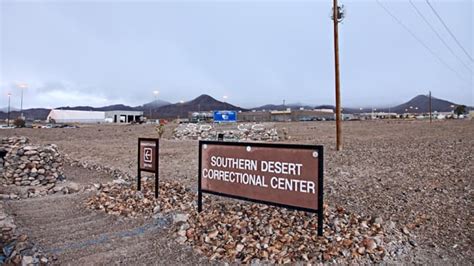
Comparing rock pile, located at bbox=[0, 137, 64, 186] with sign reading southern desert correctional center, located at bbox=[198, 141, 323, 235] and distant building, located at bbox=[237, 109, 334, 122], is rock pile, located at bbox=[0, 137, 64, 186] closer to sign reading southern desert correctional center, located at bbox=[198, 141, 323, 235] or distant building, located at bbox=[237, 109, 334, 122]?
sign reading southern desert correctional center, located at bbox=[198, 141, 323, 235]

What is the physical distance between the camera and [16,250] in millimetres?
4777

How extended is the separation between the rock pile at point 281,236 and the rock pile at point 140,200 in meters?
1.06

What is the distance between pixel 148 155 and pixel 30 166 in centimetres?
487

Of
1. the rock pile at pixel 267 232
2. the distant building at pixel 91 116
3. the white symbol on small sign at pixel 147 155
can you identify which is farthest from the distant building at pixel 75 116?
the rock pile at pixel 267 232

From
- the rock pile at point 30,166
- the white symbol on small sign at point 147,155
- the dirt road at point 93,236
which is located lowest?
the dirt road at point 93,236

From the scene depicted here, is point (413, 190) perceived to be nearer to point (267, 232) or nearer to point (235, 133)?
point (267, 232)

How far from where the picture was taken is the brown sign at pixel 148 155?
7.64 meters

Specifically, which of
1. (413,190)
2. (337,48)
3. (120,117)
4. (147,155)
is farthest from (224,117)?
(120,117)

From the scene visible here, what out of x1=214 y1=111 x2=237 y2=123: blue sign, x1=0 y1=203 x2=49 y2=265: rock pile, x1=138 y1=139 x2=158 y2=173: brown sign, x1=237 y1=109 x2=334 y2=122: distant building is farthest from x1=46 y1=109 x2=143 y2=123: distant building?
x1=0 y1=203 x2=49 y2=265: rock pile

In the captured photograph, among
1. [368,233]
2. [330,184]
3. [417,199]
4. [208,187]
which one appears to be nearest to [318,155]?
[368,233]

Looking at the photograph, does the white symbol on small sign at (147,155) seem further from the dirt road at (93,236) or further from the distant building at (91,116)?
the distant building at (91,116)

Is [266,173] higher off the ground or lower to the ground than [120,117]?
lower

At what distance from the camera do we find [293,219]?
553 cm

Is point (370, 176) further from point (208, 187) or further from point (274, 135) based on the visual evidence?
point (274, 135)
